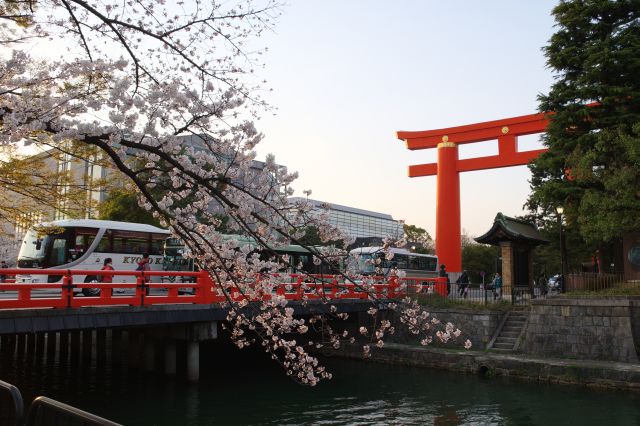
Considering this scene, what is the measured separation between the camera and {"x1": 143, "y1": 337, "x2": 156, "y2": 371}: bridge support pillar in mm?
18375

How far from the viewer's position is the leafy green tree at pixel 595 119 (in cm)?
1861

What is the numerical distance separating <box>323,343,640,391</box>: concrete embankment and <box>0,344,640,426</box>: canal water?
0.48 metres

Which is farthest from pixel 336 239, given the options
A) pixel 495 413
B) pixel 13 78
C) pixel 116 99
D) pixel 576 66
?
pixel 576 66

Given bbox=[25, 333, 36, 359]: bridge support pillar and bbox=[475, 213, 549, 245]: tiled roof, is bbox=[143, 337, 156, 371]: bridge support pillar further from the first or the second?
bbox=[475, 213, 549, 245]: tiled roof

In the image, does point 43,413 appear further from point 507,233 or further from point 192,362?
point 507,233

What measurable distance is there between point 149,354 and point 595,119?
1834 centimetres

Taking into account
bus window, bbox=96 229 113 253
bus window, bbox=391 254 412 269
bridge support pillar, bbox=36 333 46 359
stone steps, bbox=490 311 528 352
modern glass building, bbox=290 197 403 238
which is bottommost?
bridge support pillar, bbox=36 333 46 359

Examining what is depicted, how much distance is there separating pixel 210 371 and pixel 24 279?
7857mm

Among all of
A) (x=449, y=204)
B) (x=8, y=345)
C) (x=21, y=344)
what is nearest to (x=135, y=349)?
(x=21, y=344)

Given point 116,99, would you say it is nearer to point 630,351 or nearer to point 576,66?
point 630,351

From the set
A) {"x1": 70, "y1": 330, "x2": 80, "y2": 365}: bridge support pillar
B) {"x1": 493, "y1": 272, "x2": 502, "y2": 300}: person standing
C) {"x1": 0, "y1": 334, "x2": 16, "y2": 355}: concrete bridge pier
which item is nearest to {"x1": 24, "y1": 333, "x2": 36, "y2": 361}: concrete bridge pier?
{"x1": 0, "y1": 334, "x2": 16, "y2": 355}: concrete bridge pier

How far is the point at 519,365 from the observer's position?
17.6m

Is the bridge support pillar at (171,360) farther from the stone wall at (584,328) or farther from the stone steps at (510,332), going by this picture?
the stone wall at (584,328)

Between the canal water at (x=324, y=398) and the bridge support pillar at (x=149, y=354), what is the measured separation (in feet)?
1.22
